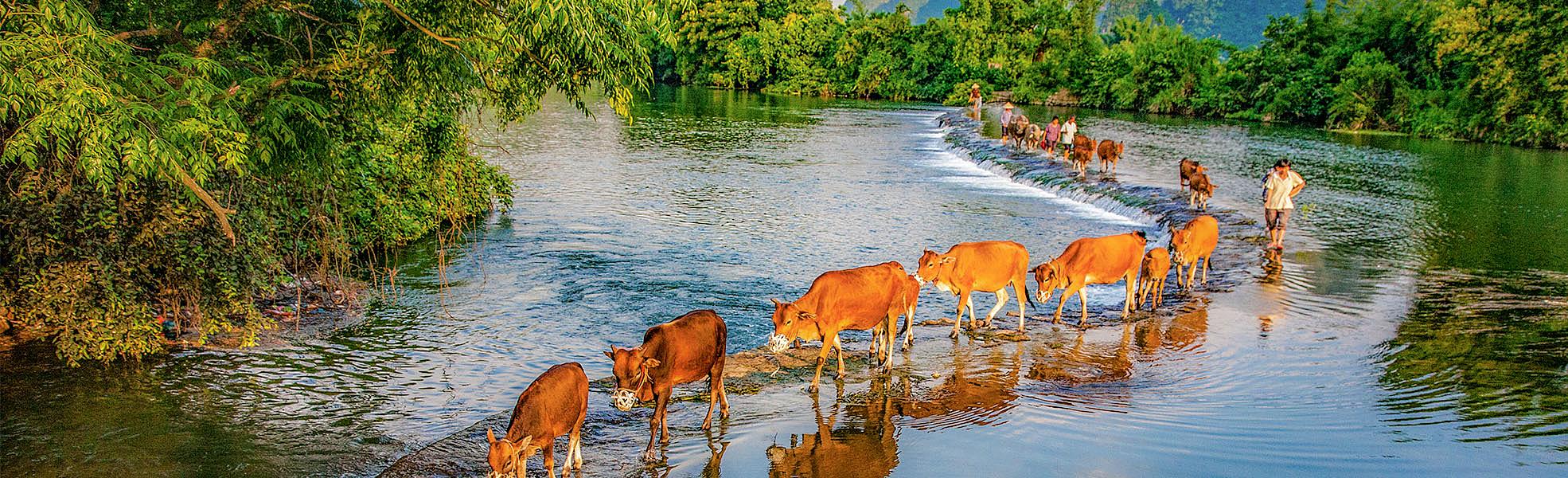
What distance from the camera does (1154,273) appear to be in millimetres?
15781

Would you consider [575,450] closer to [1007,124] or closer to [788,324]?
[788,324]

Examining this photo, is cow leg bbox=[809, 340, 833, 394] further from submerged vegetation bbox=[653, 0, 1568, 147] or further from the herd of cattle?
submerged vegetation bbox=[653, 0, 1568, 147]

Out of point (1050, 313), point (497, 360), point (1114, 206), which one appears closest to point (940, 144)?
point (1114, 206)

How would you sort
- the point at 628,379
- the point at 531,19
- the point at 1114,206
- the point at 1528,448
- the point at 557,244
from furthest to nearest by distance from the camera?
the point at 1114,206
the point at 557,244
the point at 531,19
the point at 1528,448
the point at 628,379

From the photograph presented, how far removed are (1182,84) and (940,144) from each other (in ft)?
98.2

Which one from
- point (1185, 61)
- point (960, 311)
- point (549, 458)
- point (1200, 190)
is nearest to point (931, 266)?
point (960, 311)

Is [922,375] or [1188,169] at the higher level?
[1188,169]

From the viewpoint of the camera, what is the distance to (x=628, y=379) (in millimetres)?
8805

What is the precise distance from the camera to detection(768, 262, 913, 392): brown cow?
10.9m

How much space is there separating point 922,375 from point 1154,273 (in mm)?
5416

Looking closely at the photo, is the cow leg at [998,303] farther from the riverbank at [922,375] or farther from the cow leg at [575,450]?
the cow leg at [575,450]

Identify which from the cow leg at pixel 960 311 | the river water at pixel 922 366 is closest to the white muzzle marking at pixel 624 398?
the river water at pixel 922 366

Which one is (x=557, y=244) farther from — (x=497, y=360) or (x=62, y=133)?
(x=62, y=133)

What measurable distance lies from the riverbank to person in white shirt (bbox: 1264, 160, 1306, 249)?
1942 millimetres
